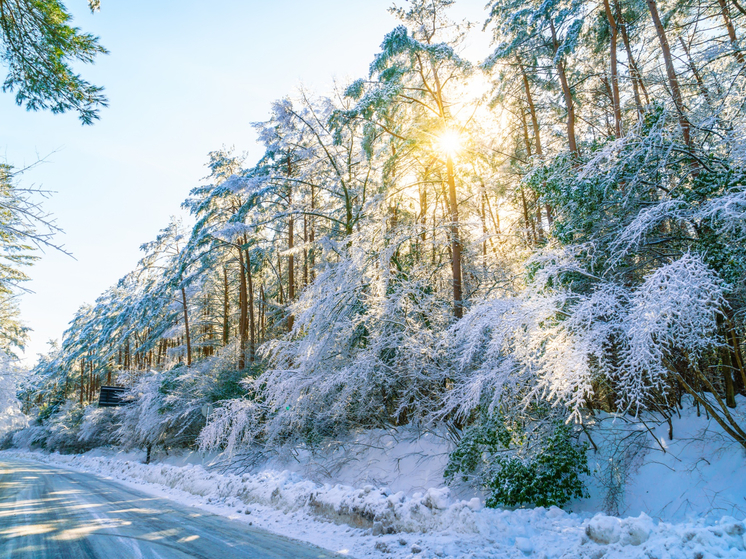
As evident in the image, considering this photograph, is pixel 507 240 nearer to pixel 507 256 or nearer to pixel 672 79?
pixel 507 256

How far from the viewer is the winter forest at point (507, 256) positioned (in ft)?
17.7

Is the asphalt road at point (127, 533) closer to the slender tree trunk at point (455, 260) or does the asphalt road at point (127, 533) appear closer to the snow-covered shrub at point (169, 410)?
the slender tree trunk at point (455, 260)

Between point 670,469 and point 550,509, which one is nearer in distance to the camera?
point 550,509

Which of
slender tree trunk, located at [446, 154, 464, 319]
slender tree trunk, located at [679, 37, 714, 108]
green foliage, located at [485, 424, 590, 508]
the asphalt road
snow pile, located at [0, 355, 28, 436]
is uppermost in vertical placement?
slender tree trunk, located at [679, 37, 714, 108]

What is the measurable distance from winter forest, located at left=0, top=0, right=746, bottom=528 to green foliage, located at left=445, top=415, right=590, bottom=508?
0.12 ft

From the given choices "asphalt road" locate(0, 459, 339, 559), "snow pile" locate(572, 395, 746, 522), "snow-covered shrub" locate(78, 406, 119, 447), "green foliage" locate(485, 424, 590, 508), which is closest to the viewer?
"asphalt road" locate(0, 459, 339, 559)

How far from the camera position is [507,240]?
13.7 meters

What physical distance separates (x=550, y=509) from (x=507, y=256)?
8465mm

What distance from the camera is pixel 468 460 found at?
23.0ft

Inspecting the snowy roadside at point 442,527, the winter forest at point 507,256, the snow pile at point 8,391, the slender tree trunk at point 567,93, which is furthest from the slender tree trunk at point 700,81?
the snow pile at point 8,391

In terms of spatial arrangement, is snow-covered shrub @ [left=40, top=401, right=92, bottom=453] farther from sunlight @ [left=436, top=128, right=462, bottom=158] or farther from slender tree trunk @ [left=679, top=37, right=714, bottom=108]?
slender tree trunk @ [left=679, top=37, right=714, bottom=108]

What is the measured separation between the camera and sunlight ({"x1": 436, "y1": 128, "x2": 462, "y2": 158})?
445 inches

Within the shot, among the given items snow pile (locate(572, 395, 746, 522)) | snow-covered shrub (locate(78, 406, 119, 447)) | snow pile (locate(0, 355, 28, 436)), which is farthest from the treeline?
snow-covered shrub (locate(78, 406, 119, 447))

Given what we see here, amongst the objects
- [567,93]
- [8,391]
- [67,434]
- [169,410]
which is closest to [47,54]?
[567,93]
